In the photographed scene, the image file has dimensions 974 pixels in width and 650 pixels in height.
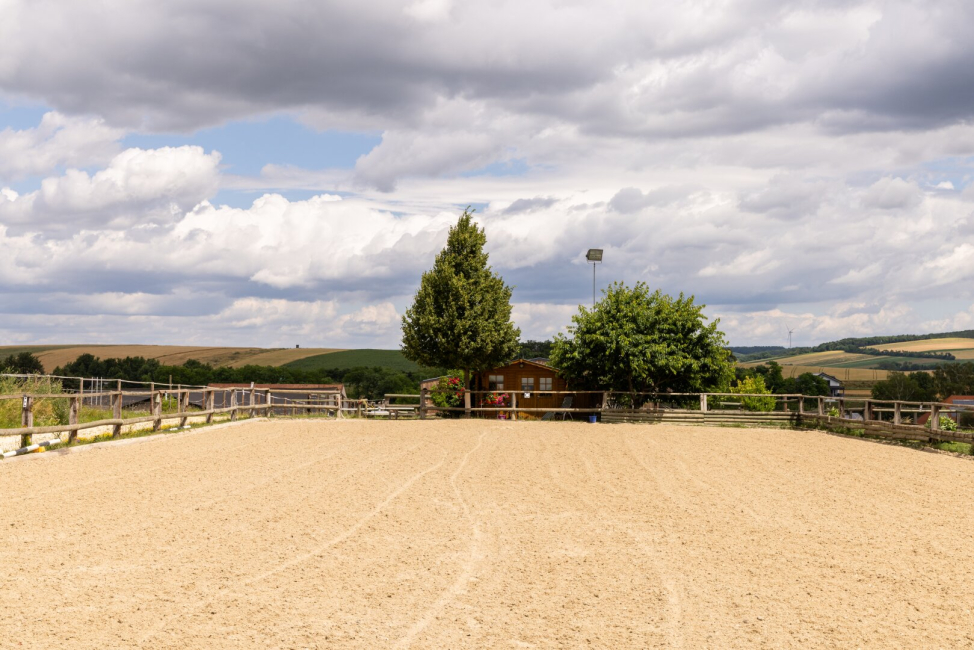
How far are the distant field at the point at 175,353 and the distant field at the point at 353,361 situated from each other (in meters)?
2.64

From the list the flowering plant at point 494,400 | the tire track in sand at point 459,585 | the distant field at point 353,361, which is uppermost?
the distant field at point 353,361

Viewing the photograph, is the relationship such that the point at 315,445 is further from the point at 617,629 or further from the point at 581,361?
the point at 581,361

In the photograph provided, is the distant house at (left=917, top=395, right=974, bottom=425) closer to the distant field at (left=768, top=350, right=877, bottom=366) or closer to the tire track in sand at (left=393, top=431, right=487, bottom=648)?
the tire track in sand at (left=393, top=431, right=487, bottom=648)

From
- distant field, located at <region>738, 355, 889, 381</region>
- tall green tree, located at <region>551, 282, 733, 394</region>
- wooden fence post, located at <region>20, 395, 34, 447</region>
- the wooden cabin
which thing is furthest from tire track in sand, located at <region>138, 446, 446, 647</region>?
distant field, located at <region>738, 355, 889, 381</region>

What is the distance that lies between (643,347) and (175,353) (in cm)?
10957

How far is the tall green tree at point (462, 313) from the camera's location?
125ft

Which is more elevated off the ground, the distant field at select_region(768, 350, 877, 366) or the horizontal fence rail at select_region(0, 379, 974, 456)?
the distant field at select_region(768, 350, 877, 366)

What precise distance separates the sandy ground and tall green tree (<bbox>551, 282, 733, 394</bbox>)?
19893 mm

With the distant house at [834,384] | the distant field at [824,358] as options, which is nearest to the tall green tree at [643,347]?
the distant house at [834,384]

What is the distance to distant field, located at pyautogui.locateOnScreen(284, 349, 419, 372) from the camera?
440ft

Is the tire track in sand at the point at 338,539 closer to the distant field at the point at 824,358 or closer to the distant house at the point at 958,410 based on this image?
the distant house at the point at 958,410

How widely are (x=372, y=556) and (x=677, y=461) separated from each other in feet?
34.9

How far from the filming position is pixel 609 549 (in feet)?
30.5

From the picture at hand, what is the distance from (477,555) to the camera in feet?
29.2
